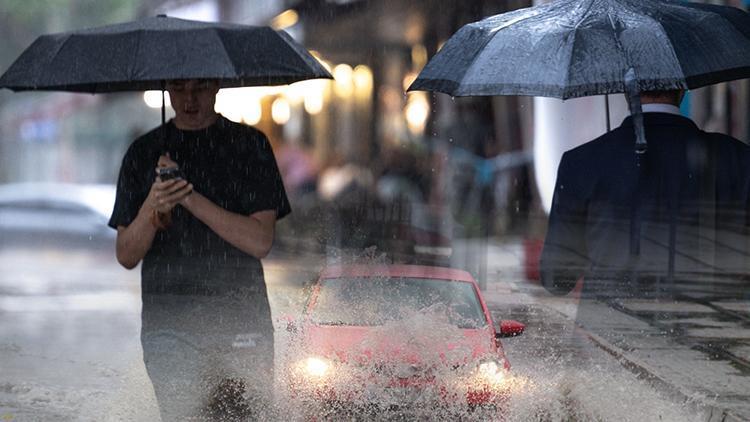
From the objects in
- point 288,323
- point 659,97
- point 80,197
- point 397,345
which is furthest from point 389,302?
point 80,197

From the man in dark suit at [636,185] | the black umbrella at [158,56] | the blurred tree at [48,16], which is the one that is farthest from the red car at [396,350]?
the blurred tree at [48,16]

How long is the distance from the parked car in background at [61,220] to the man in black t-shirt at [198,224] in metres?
12.1

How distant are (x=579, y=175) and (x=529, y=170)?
499 inches

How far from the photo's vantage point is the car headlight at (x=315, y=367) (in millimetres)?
6645

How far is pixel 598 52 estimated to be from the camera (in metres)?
5.50

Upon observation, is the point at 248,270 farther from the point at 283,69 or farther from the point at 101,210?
the point at 101,210

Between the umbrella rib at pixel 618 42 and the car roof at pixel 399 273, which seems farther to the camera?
the car roof at pixel 399 273

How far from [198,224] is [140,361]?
500 cm

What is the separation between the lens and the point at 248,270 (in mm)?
5199

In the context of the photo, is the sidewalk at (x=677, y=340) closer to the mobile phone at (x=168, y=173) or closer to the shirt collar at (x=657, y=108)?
the shirt collar at (x=657, y=108)

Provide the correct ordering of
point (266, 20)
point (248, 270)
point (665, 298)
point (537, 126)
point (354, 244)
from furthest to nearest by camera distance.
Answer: point (266, 20), point (537, 126), point (354, 244), point (665, 298), point (248, 270)

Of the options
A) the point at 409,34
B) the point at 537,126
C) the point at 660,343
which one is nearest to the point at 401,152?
the point at 409,34

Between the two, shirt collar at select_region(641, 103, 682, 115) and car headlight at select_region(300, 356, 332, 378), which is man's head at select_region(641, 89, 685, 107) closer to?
shirt collar at select_region(641, 103, 682, 115)

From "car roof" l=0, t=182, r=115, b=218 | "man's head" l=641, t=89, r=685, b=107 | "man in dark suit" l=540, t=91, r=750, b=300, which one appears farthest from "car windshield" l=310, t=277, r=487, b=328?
"car roof" l=0, t=182, r=115, b=218
